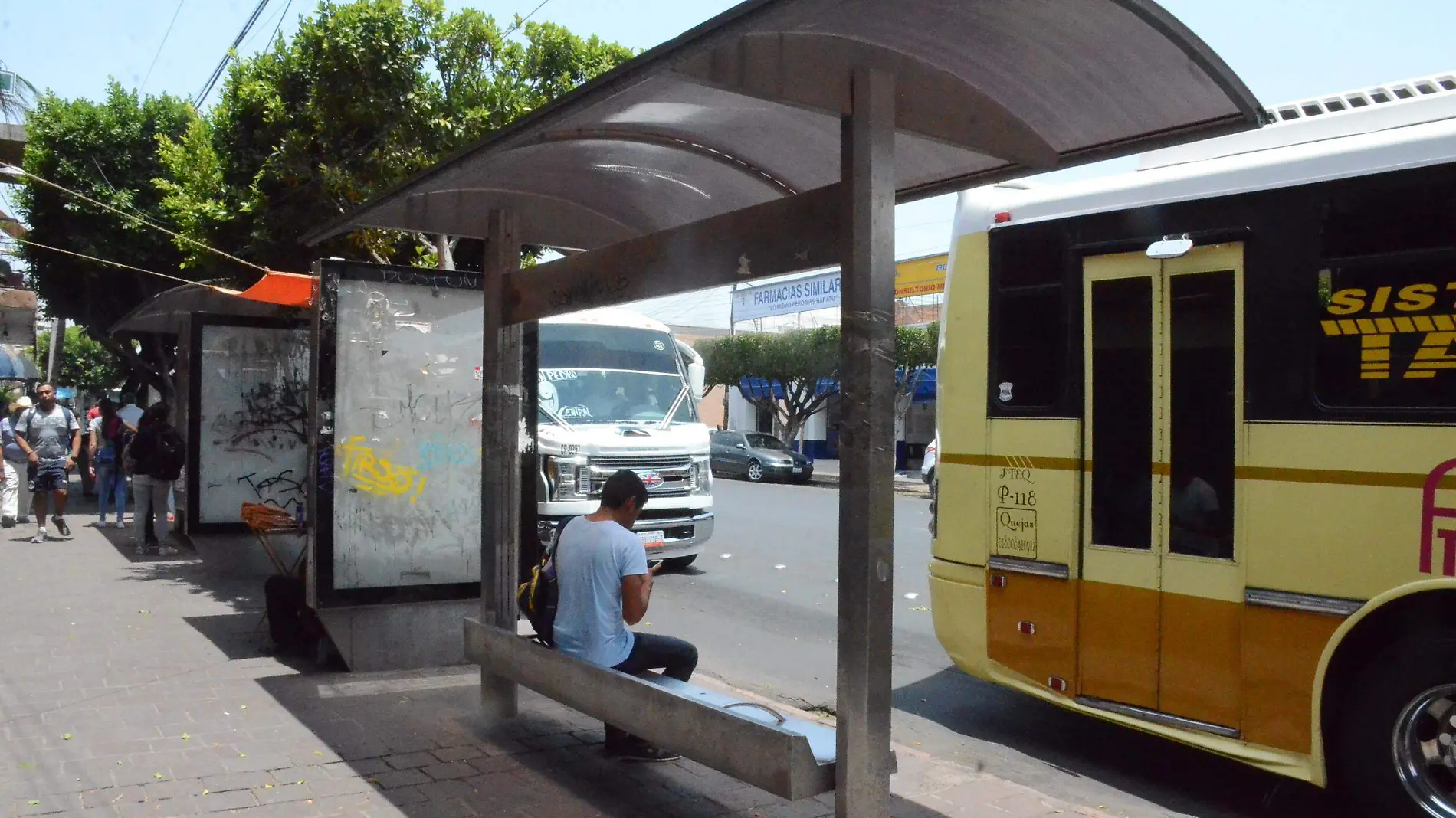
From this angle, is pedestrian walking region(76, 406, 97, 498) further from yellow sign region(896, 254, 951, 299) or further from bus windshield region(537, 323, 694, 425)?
yellow sign region(896, 254, 951, 299)

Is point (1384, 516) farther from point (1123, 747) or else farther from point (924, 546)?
point (924, 546)

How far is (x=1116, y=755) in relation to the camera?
234 inches

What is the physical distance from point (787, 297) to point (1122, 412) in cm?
3403

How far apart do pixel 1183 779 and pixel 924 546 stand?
8695 mm

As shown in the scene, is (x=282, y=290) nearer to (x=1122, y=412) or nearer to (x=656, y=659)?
(x=656, y=659)

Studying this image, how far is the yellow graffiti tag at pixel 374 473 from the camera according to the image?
6.93 metres

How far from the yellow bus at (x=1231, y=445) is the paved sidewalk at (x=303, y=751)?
2.93 feet

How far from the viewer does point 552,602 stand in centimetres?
531

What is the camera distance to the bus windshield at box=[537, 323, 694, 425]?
11281 mm

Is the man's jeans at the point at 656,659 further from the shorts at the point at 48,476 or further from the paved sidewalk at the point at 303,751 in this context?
the shorts at the point at 48,476

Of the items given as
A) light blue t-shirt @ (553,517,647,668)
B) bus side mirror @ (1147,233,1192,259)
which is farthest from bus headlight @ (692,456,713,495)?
bus side mirror @ (1147,233,1192,259)

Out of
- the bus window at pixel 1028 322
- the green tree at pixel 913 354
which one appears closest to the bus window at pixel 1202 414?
the bus window at pixel 1028 322

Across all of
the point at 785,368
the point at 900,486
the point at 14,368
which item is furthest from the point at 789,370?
the point at 14,368

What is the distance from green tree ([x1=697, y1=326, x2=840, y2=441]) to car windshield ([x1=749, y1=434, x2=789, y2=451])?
10.7 feet
